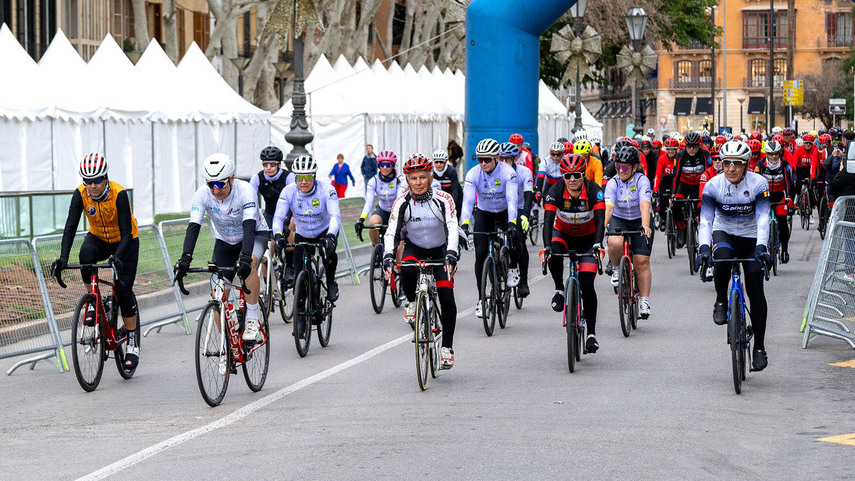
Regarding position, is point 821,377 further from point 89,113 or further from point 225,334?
point 89,113

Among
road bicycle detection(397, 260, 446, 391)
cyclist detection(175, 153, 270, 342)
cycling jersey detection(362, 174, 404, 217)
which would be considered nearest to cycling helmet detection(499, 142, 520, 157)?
cycling jersey detection(362, 174, 404, 217)

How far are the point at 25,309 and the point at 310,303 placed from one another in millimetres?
2402

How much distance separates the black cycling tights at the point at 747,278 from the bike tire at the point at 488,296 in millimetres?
3113

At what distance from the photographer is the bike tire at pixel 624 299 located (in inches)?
494

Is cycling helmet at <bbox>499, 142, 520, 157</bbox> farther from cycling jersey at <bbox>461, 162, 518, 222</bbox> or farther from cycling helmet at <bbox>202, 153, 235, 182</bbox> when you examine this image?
cycling helmet at <bbox>202, 153, 235, 182</bbox>

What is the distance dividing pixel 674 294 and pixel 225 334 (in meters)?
8.33

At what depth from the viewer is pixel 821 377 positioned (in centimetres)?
1037

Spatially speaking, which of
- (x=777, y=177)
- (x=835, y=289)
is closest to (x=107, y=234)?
(x=835, y=289)

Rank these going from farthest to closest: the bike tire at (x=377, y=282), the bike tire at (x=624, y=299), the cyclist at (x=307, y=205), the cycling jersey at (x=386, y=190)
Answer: the cycling jersey at (x=386, y=190)
the bike tire at (x=377, y=282)
the cyclist at (x=307, y=205)
the bike tire at (x=624, y=299)

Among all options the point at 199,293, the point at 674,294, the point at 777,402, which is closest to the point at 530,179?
the point at 674,294

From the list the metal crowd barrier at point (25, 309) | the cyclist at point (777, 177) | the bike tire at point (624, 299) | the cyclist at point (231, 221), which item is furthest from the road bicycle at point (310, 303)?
the cyclist at point (777, 177)

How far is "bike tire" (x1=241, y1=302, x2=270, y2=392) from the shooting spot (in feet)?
31.8

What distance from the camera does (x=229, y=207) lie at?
10.4m

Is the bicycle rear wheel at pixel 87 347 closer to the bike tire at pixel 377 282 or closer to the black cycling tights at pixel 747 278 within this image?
the black cycling tights at pixel 747 278
